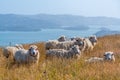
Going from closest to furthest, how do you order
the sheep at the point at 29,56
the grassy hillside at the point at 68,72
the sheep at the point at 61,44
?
the grassy hillside at the point at 68,72
the sheep at the point at 29,56
the sheep at the point at 61,44

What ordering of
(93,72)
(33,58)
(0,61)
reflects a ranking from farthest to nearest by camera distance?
(33,58) → (0,61) → (93,72)

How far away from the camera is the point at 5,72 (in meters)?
10.0

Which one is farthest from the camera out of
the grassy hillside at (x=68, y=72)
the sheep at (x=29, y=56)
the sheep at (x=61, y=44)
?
the sheep at (x=61, y=44)

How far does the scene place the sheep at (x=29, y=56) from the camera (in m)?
14.2

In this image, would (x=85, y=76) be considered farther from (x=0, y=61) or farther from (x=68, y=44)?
(x=68, y=44)

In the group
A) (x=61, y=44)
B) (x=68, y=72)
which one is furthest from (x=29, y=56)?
(x=68, y=72)

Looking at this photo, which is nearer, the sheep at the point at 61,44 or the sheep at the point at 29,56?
the sheep at the point at 29,56

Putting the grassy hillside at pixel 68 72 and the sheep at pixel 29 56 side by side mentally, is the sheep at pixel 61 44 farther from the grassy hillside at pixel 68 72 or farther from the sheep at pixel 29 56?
the grassy hillside at pixel 68 72

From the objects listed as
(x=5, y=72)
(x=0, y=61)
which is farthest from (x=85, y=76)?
(x=0, y=61)

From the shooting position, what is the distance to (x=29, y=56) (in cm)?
1441

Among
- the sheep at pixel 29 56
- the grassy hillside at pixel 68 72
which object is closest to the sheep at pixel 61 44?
the sheep at pixel 29 56

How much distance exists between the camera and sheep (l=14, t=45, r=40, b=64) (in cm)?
1415

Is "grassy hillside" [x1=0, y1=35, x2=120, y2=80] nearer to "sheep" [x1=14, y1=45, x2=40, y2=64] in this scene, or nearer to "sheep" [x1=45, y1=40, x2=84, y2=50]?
"sheep" [x1=14, y1=45, x2=40, y2=64]

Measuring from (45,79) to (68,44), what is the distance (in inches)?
373
